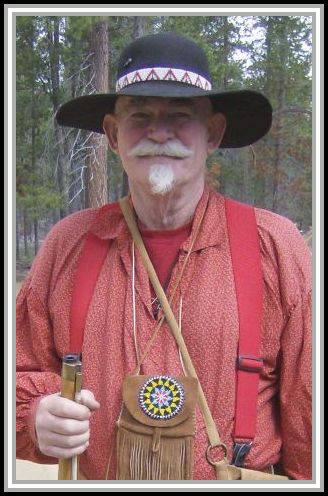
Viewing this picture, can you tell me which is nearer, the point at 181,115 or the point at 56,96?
the point at 181,115

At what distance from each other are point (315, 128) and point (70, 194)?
5.41 feet

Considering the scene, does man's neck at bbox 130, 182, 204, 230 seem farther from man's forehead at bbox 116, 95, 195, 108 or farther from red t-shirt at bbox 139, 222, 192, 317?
man's forehead at bbox 116, 95, 195, 108

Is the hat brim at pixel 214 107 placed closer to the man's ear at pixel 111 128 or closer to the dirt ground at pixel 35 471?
the man's ear at pixel 111 128

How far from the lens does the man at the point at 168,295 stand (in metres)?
1.15

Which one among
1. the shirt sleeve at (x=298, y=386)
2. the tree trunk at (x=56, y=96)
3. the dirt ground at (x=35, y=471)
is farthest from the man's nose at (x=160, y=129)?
the dirt ground at (x=35, y=471)

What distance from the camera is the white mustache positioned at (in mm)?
1128

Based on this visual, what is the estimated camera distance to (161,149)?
1126 mm

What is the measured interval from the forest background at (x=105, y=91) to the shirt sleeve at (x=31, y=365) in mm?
706

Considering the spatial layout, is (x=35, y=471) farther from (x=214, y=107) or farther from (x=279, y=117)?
(x=279, y=117)

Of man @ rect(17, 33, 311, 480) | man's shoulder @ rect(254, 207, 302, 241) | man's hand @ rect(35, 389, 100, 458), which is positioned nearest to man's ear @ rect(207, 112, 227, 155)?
man @ rect(17, 33, 311, 480)

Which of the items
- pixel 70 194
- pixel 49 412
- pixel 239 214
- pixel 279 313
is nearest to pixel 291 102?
pixel 70 194

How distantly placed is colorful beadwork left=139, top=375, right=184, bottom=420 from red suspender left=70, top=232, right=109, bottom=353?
0.21 m

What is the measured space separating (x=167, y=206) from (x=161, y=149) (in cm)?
17

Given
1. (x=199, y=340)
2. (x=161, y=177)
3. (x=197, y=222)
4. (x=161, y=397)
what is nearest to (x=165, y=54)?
(x=161, y=177)
